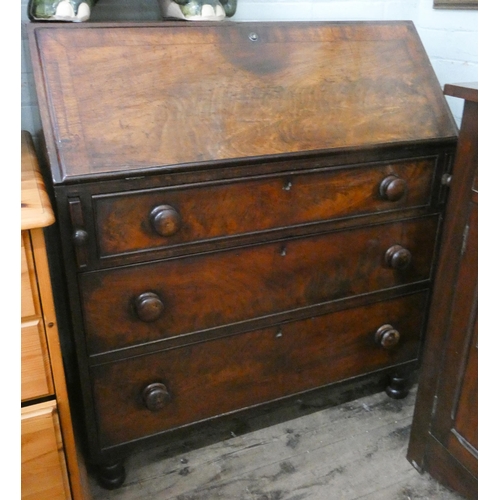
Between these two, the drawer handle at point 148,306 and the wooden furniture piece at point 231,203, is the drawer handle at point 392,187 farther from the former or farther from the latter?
the drawer handle at point 148,306

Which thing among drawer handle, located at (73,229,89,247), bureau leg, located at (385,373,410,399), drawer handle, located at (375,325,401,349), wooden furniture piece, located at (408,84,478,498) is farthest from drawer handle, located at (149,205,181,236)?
bureau leg, located at (385,373,410,399)

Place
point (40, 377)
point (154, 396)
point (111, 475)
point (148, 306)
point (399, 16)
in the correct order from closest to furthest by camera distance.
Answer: point (40, 377) → point (148, 306) → point (154, 396) → point (111, 475) → point (399, 16)

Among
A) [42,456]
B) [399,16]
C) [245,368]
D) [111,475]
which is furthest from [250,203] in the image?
[399,16]

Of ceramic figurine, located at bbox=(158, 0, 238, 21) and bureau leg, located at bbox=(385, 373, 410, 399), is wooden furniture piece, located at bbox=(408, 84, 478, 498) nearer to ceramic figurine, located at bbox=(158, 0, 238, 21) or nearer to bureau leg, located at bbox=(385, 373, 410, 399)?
bureau leg, located at bbox=(385, 373, 410, 399)

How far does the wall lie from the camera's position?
62.9 inches

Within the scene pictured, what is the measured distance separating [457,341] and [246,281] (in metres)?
0.53

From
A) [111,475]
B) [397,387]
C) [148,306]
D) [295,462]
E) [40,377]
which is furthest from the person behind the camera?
[397,387]

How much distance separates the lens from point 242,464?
1.51 metres

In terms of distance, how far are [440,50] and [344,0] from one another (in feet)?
1.28

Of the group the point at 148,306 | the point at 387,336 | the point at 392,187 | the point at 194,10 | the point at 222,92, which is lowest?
the point at 387,336

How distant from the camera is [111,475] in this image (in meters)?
1.40

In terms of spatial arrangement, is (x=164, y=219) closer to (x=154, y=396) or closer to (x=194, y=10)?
(x=154, y=396)

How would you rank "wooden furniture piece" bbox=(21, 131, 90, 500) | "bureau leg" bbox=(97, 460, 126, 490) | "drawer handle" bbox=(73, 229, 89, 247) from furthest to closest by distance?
"bureau leg" bbox=(97, 460, 126, 490) → "drawer handle" bbox=(73, 229, 89, 247) → "wooden furniture piece" bbox=(21, 131, 90, 500)
